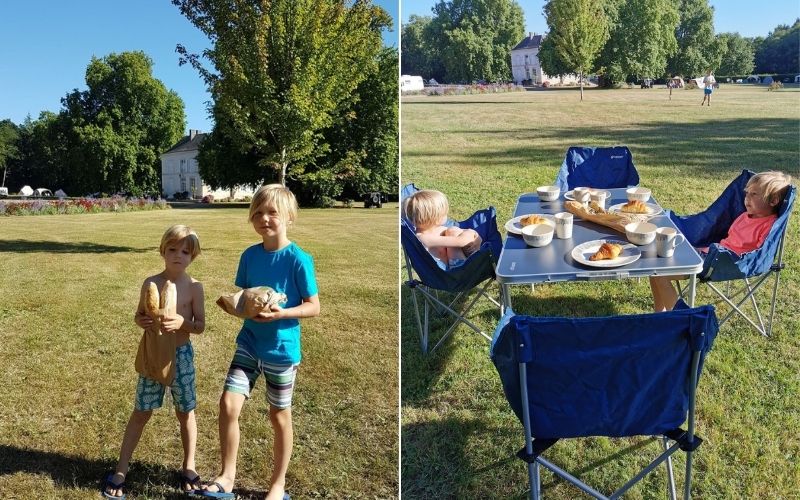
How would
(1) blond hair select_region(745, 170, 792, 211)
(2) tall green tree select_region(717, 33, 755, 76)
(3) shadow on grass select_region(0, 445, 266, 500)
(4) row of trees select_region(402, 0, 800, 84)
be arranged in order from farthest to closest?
(2) tall green tree select_region(717, 33, 755, 76), (4) row of trees select_region(402, 0, 800, 84), (1) blond hair select_region(745, 170, 792, 211), (3) shadow on grass select_region(0, 445, 266, 500)

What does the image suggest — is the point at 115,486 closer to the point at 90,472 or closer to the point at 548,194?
the point at 90,472

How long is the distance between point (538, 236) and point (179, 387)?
1319mm

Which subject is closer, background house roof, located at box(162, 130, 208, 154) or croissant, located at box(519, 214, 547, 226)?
croissant, located at box(519, 214, 547, 226)

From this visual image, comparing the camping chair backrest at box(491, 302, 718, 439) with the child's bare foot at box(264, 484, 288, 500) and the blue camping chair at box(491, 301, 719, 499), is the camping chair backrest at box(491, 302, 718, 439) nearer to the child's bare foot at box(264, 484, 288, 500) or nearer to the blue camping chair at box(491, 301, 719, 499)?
the blue camping chair at box(491, 301, 719, 499)

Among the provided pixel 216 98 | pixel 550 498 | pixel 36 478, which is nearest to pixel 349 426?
pixel 550 498

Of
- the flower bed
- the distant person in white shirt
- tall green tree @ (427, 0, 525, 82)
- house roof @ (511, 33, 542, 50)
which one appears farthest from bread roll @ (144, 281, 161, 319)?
the distant person in white shirt

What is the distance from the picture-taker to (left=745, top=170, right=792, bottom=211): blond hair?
2.79 meters

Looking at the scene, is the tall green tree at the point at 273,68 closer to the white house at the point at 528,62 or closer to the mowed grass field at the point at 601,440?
the mowed grass field at the point at 601,440

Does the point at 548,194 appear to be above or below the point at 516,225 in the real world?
above

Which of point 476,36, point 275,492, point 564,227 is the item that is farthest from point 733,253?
point 476,36

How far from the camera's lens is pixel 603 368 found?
5.08ft

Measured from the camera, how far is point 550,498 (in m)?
1.98

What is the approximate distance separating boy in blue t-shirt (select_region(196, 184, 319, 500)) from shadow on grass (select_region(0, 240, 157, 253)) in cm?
241

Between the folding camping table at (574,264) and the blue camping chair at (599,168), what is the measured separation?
1497 millimetres
